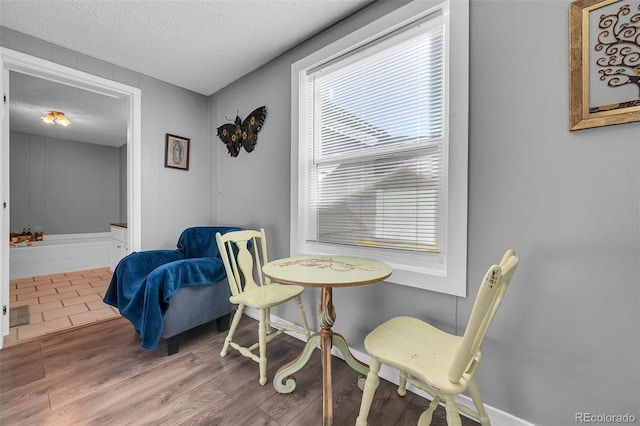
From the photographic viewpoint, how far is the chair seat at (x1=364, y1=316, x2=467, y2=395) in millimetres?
959

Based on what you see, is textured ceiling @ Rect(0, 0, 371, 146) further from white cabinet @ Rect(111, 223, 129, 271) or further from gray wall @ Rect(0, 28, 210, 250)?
white cabinet @ Rect(111, 223, 129, 271)

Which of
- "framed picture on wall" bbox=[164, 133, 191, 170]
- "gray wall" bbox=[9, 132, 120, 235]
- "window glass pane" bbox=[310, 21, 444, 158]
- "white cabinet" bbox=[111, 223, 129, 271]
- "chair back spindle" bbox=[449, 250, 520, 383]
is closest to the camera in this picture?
"chair back spindle" bbox=[449, 250, 520, 383]

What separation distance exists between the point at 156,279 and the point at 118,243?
9.78ft

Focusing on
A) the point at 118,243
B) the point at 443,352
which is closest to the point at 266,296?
the point at 443,352

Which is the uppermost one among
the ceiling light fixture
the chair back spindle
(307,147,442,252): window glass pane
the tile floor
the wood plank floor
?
the ceiling light fixture

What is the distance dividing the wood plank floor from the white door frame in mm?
629

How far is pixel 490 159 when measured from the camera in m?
1.34

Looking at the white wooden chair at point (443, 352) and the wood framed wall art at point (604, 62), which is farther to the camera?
the wood framed wall art at point (604, 62)

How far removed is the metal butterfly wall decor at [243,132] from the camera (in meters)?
2.58

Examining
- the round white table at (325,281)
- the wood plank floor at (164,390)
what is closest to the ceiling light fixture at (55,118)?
the wood plank floor at (164,390)

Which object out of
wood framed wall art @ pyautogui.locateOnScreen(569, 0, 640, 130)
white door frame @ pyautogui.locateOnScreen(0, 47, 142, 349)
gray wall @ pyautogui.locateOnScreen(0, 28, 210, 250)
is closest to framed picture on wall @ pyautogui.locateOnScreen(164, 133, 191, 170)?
gray wall @ pyautogui.locateOnScreen(0, 28, 210, 250)

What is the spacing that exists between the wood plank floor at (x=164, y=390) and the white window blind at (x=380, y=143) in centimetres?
91

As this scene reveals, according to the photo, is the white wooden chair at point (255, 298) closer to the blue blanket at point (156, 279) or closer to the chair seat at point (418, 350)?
the blue blanket at point (156, 279)

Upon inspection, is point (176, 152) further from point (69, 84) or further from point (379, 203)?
point (379, 203)
